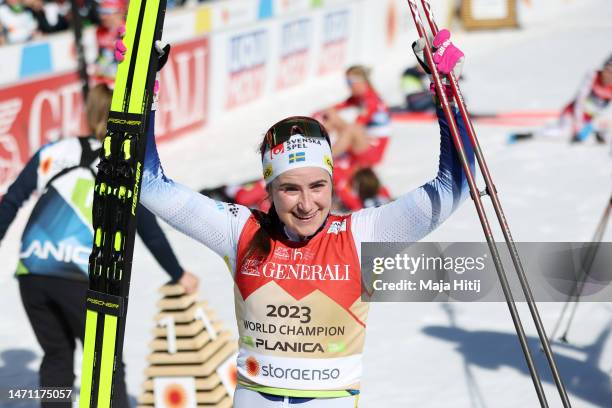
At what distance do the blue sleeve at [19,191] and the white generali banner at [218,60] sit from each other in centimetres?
558

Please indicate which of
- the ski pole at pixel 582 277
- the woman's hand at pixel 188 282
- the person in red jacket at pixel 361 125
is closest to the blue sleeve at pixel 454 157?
the woman's hand at pixel 188 282

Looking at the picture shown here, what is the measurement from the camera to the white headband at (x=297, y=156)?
11.0 feet

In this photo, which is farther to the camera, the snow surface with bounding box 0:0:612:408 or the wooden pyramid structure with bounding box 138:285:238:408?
the snow surface with bounding box 0:0:612:408

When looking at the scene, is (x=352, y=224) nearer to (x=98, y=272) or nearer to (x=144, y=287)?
(x=98, y=272)

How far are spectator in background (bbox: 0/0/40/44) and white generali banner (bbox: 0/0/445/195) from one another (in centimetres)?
69

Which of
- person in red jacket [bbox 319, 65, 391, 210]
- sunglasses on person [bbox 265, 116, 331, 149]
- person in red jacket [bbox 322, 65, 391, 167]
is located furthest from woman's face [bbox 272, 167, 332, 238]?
person in red jacket [bbox 322, 65, 391, 167]

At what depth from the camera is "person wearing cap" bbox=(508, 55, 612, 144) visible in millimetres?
12766

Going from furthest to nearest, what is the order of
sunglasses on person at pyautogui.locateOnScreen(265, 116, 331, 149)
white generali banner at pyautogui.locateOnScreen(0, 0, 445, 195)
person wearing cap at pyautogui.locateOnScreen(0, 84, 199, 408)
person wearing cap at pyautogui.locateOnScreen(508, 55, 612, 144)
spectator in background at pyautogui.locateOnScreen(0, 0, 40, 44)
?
person wearing cap at pyautogui.locateOnScreen(508, 55, 612, 144) → spectator in background at pyautogui.locateOnScreen(0, 0, 40, 44) → white generali banner at pyautogui.locateOnScreen(0, 0, 445, 195) → person wearing cap at pyautogui.locateOnScreen(0, 84, 199, 408) → sunglasses on person at pyautogui.locateOnScreen(265, 116, 331, 149)

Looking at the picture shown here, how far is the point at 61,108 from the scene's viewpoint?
1145 cm

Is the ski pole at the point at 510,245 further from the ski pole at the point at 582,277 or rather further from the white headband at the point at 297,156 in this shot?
the ski pole at the point at 582,277

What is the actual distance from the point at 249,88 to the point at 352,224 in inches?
501

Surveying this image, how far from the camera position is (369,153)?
1064cm

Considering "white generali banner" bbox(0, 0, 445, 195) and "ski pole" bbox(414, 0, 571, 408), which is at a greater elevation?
"white generali banner" bbox(0, 0, 445, 195)

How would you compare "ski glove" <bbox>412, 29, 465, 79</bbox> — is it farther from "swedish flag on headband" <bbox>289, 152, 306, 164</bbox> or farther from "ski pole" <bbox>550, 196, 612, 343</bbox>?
"ski pole" <bbox>550, 196, 612, 343</bbox>
